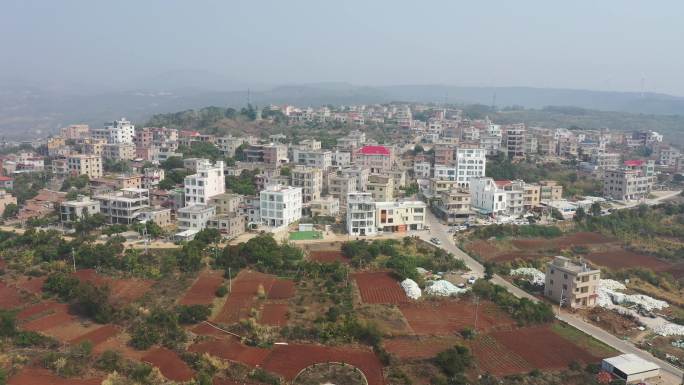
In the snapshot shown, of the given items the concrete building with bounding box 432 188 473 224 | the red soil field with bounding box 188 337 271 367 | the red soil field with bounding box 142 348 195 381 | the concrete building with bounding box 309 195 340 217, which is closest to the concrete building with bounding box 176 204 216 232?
the concrete building with bounding box 309 195 340 217

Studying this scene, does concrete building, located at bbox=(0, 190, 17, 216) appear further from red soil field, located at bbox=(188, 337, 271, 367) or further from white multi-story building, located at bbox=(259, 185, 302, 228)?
red soil field, located at bbox=(188, 337, 271, 367)

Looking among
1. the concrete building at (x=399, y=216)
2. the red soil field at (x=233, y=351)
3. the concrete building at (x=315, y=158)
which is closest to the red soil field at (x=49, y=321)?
the red soil field at (x=233, y=351)

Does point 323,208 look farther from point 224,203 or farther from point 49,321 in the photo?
point 49,321

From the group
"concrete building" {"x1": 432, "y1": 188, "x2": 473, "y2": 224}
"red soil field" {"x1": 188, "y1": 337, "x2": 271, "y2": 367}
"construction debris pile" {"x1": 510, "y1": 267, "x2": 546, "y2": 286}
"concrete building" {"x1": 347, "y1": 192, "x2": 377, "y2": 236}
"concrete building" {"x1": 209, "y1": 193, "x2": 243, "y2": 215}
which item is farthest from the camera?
"concrete building" {"x1": 432, "y1": 188, "x2": 473, "y2": 224}

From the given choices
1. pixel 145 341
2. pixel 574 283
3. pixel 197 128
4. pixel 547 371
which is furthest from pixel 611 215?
pixel 197 128

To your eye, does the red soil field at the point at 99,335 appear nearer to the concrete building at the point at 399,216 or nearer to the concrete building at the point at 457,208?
the concrete building at the point at 399,216

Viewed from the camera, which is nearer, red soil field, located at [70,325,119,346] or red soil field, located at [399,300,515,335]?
red soil field, located at [70,325,119,346]
